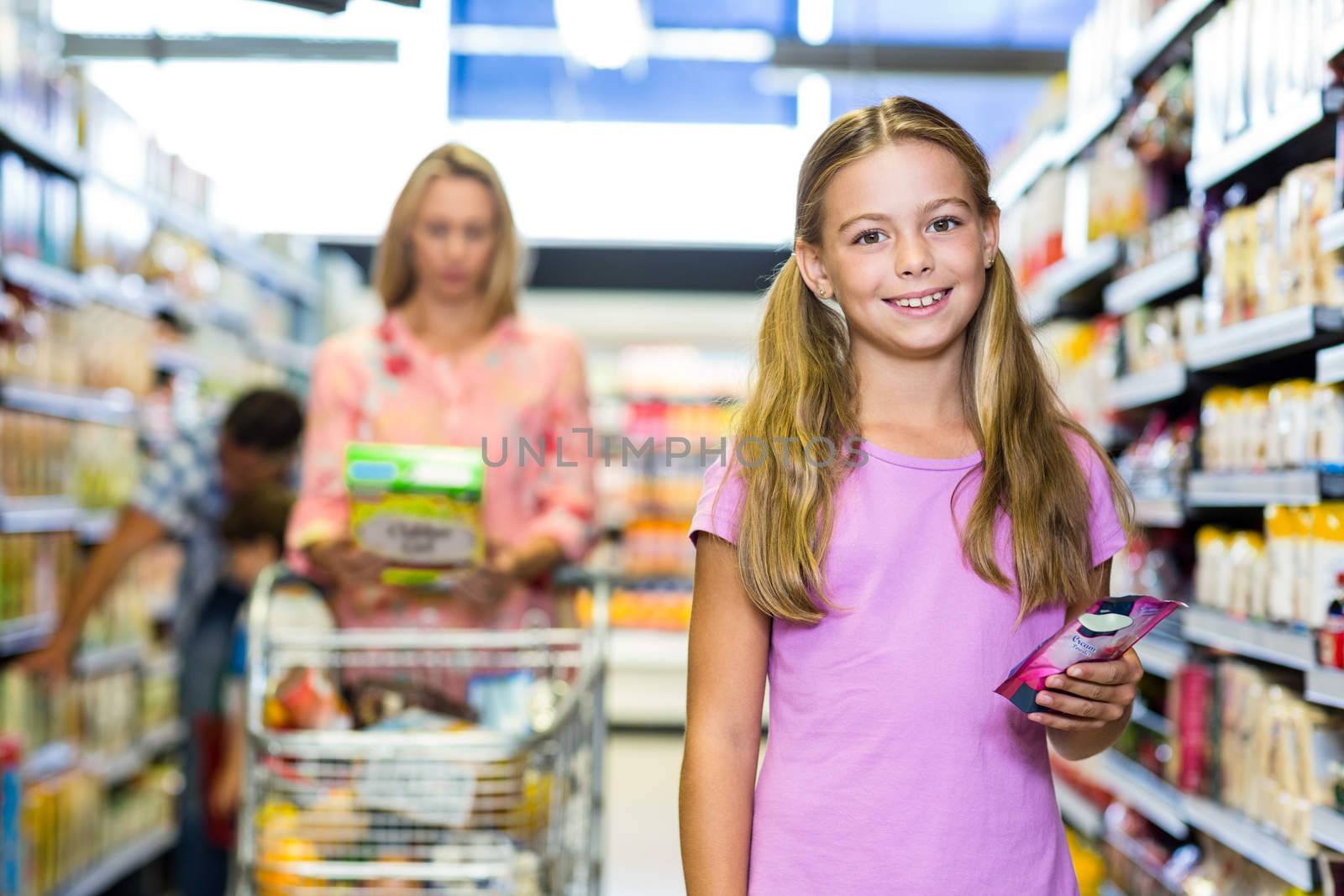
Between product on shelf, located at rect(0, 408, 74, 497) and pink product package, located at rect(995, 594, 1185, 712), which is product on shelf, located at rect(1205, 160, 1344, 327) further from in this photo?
product on shelf, located at rect(0, 408, 74, 497)

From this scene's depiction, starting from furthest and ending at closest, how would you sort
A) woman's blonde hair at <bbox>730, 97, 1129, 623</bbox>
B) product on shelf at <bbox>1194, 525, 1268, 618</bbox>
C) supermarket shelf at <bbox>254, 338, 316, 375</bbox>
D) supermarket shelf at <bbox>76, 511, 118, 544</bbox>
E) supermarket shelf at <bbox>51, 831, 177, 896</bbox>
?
supermarket shelf at <bbox>254, 338, 316, 375</bbox>, supermarket shelf at <bbox>76, 511, 118, 544</bbox>, supermarket shelf at <bbox>51, 831, 177, 896</bbox>, product on shelf at <bbox>1194, 525, 1268, 618</bbox>, woman's blonde hair at <bbox>730, 97, 1129, 623</bbox>

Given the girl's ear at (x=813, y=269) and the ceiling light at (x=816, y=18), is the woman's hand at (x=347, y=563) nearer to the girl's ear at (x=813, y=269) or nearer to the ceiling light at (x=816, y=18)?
the girl's ear at (x=813, y=269)

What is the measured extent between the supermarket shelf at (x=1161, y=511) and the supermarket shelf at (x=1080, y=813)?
928 millimetres

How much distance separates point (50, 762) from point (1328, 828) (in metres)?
3.47

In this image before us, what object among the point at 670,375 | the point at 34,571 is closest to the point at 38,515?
the point at 34,571

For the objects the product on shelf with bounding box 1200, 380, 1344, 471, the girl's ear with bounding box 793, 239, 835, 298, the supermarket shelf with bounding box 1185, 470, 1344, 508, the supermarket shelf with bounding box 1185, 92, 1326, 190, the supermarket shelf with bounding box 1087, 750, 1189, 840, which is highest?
the supermarket shelf with bounding box 1185, 92, 1326, 190

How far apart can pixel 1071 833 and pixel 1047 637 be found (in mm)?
3229

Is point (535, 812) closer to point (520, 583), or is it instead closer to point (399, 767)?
point (399, 767)

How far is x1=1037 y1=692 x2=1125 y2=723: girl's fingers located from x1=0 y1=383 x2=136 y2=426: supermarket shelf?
3273mm

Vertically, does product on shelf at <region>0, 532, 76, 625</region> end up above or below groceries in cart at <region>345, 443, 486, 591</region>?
below

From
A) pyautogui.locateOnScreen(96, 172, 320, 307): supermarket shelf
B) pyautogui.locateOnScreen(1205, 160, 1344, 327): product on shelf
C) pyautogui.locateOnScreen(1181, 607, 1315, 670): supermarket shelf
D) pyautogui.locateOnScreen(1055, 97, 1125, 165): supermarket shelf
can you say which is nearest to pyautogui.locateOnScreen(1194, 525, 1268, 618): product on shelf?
pyautogui.locateOnScreen(1181, 607, 1315, 670): supermarket shelf

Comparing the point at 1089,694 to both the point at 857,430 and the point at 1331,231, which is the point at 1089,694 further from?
the point at 1331,231

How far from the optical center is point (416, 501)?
2.16 m

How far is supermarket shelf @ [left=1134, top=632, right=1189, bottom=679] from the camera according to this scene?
317 cm
